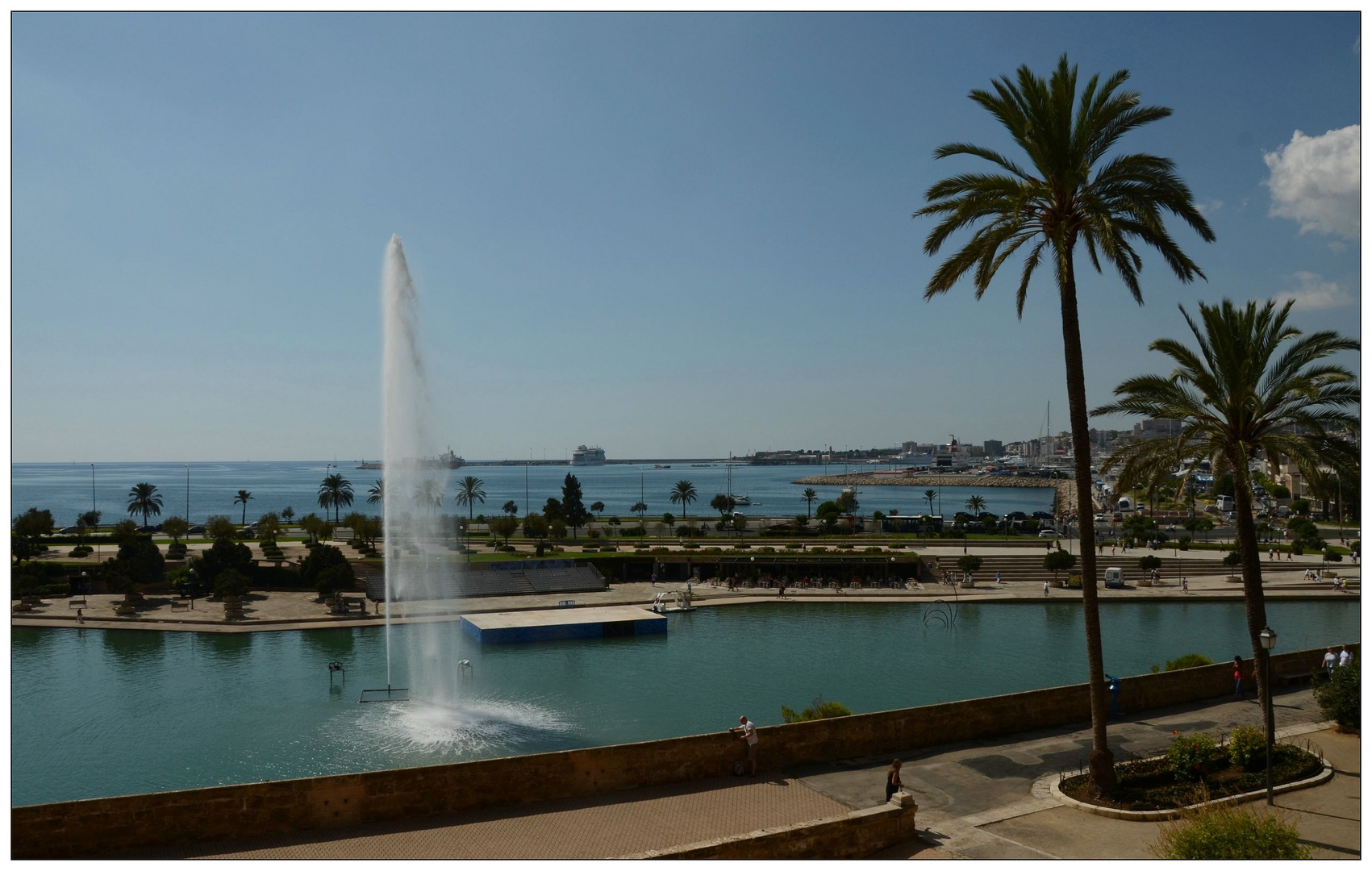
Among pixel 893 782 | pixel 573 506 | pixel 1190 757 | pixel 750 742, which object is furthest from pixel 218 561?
pixel 1190 757

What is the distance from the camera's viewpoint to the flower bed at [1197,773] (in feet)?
48.5

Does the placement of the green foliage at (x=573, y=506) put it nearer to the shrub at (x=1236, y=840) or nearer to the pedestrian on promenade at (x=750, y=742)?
the pedestrian on promenade at (x=750, y=742)

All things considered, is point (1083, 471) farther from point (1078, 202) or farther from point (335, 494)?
point (335, 494)

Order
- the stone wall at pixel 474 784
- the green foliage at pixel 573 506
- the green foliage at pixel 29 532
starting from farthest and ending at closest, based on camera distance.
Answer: the green foliage at pixel 573 506 < the green foliage at pixel 29 532 < the stone wall at pixel 474 784

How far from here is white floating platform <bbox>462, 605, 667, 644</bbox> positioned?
127 feet

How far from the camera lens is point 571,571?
52594 mm

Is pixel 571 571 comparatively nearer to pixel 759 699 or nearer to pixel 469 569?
pixel 469 569

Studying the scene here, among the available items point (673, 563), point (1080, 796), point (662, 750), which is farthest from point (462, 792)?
point (673, 563)

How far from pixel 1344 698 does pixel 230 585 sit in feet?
139

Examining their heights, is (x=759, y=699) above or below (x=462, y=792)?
below

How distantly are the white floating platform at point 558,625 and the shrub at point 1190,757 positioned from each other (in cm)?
2686

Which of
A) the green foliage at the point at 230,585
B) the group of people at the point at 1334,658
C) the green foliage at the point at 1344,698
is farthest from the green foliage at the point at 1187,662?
the green foliage at the point at 230,585

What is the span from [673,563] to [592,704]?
2838cm

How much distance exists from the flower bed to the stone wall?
2.93 metres
